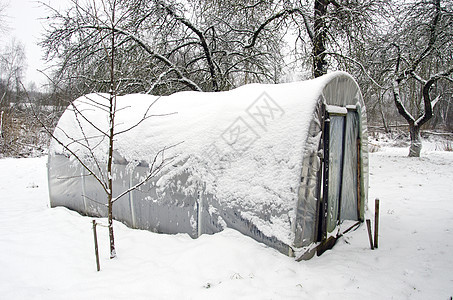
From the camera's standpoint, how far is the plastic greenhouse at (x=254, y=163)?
304cm

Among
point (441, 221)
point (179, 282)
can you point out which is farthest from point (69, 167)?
point (441, 221)

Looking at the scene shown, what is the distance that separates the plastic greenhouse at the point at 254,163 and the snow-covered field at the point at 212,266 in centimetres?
25

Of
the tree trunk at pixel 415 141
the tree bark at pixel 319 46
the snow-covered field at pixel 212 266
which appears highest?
the tree bark at pixel 319 46

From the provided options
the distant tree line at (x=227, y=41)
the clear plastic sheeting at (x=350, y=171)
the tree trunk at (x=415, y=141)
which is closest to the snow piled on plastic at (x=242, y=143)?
the clear plastic sheeting at (x=350, y=171)

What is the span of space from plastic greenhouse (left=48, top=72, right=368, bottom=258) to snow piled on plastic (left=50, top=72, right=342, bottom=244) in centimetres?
1

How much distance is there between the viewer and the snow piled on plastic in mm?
3033

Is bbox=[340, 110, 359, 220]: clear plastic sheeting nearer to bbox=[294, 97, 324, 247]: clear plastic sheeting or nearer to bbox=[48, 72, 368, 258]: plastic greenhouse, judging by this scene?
bbox=[48, 72, 368, 258]: plastic greenhouse

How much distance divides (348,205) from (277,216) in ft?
6.81

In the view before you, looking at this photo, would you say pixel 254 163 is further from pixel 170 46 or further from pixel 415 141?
pixel 415 141

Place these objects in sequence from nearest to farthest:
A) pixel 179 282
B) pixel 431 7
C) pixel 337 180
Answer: pixel 179 282, pixel 337 180, pixel 431 7

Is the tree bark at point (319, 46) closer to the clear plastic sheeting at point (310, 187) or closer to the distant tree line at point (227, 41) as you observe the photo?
the distant tree line at point (227, 41)

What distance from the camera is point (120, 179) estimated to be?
4.36 meters

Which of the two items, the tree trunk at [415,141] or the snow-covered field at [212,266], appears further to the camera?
the tree trunk at [415,141]

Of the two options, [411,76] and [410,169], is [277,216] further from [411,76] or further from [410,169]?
[411,76]
